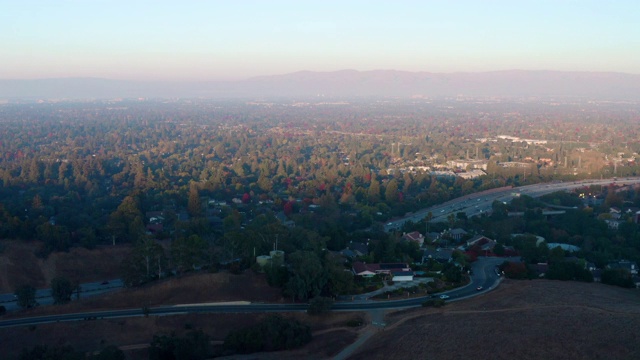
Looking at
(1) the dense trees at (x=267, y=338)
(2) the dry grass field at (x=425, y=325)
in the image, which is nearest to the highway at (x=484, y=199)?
(2) the dry grass field at (x=425, y=325)

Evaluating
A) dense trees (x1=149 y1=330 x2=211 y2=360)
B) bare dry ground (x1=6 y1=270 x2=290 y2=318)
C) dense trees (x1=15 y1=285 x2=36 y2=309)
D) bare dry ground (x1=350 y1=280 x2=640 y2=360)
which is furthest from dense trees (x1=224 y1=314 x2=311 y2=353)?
dense trees (x1=15 y1=285 x2=36 y2=309)

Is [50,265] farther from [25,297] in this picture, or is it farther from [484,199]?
[484,199]

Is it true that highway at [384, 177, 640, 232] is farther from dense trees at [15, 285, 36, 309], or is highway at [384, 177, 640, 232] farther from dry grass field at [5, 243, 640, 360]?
dense trees at [15, 285, 36, 309]

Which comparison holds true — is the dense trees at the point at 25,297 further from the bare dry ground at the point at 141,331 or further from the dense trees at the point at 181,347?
the dense trees at the point at 181,347

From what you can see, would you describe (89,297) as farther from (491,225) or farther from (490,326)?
(491,225)

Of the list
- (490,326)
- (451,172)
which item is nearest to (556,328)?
(490,326)

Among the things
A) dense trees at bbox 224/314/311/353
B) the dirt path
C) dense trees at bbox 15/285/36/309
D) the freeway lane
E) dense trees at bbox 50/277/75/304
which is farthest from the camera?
dense trees at bbox 50/277/75/304
